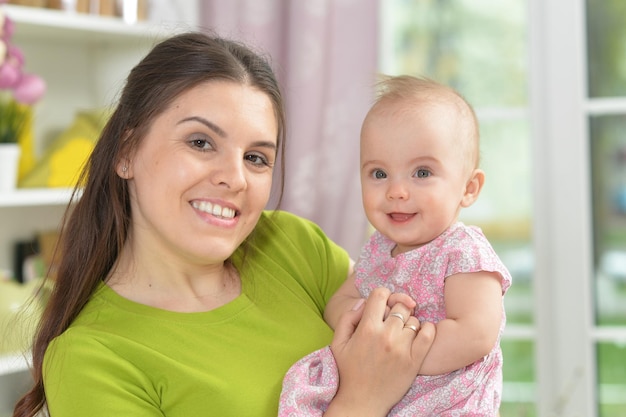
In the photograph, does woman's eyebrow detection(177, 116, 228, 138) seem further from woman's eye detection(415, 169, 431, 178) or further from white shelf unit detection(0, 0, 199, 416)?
white shelf unit detection(0, 0, 199, 416)

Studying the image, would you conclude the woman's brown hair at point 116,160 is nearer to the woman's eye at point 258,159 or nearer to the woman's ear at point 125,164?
the woman's ear at point 125,164

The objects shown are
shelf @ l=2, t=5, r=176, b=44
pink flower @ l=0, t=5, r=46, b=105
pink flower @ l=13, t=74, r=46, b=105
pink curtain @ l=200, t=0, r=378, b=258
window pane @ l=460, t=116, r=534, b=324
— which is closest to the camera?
pink flower @ l=0, t=5, r=46, b=105

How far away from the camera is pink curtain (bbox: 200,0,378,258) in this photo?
286cm

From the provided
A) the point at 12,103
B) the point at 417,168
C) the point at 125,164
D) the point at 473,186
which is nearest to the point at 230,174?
the point at 125,164

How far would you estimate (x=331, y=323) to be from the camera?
173 cm

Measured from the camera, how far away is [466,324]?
1.47 m

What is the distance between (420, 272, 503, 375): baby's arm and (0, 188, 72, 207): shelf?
A: 5.21 feet

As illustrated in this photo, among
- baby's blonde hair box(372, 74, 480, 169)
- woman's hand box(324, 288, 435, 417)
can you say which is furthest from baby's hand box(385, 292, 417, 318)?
baby's blonde hair box(372, 74, 480, 169)

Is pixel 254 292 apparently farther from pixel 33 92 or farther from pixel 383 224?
pixel 33 92

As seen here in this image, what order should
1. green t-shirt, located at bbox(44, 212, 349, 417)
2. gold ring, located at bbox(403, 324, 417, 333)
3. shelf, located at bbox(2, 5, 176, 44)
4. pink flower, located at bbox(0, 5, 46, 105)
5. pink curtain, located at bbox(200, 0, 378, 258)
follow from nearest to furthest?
green t-shirt, located at bbox(44, 212, 349, 417) < gold ring, located at bbox(403, 324, 417, 333) < pink flower, located at bbox(0, 5, 46, 105) < shelf, located at bbox(2, 5, 176, 44) < pink curtain, located at bbox(200, 0, 378, 258)

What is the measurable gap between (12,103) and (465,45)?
145 cm

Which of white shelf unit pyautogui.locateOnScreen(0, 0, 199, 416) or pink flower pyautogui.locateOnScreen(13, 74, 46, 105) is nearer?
pink flower pyautogui.locateOnScreen(13, 74, 46, 105)

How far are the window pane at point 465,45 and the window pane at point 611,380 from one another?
84 centimetres

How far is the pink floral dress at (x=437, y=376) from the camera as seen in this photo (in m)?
1.51
